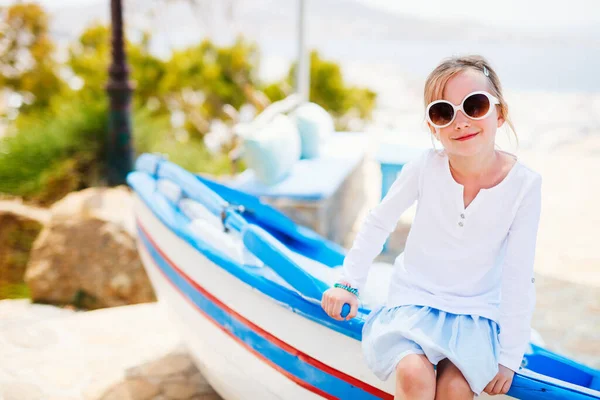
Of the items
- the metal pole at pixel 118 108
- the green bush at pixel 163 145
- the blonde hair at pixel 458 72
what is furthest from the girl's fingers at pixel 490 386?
the green bush at pixel 163 145

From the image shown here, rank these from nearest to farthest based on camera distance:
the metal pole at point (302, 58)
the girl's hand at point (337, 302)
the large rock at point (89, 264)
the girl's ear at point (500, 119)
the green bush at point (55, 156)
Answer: the girl's ear at point (500, 119)
the girl's hand at point (337, 302)
the large rock at point (89, 264)
the green bush at point (55, 156)
the metal pole at point (302, 58)

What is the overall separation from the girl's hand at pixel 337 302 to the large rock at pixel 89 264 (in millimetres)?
2633

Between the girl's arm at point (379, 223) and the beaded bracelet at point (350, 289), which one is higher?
the girl's arm at point (379, 223)

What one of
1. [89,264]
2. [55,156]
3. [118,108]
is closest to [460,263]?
[89,264]

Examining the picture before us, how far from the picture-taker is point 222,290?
198 centimetres

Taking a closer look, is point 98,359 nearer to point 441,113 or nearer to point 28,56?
point 441,113

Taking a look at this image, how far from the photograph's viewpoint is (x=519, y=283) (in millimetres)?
1316

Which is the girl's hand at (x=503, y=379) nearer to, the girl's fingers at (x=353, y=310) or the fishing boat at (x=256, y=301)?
the fishing boat at (x=256, y=301)

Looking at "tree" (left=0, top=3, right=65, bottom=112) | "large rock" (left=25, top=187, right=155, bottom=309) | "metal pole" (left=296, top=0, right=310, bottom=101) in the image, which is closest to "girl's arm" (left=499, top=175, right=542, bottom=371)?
"large rock" (left=25, top=187, right=155, bottom=309)

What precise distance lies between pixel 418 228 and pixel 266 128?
2.48m

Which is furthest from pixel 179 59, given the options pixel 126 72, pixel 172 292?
pixel 172 292

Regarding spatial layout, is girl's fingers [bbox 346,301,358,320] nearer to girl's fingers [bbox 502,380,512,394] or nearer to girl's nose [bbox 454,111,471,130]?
girl's fingers [bbox 502,380,512,394]

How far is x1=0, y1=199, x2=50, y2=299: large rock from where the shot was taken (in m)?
4.54

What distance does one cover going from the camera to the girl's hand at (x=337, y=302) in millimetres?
1507
